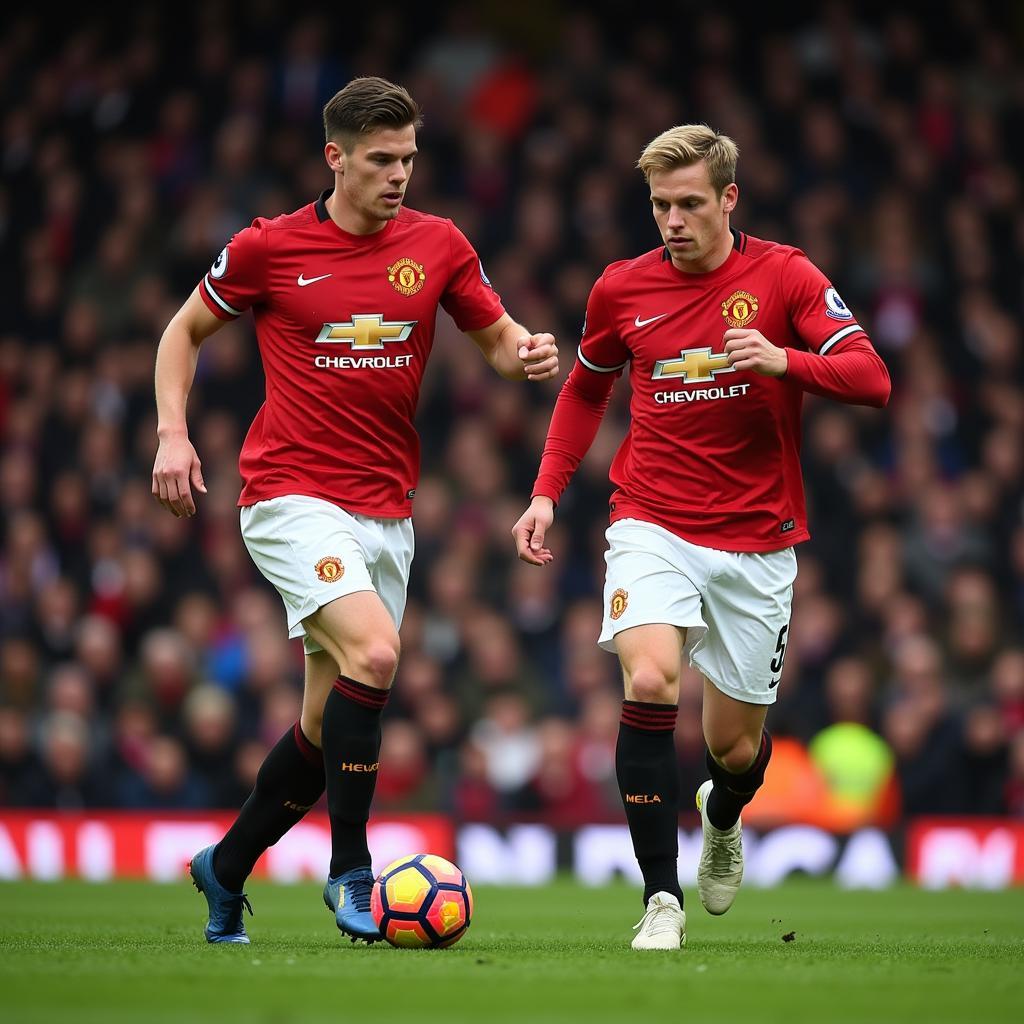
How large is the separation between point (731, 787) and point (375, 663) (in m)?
1.58

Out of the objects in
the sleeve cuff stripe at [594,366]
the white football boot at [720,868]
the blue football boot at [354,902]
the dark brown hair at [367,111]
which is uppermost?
the dark brown hair at [367,111]

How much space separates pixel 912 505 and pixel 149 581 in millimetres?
5393

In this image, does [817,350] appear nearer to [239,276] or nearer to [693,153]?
[693,153]

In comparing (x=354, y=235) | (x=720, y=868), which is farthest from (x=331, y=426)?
(x=720, y=868)

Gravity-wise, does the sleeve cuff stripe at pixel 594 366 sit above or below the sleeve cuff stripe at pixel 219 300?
below

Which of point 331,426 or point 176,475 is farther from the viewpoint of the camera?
point 331,426

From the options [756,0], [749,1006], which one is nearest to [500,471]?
[756,0]

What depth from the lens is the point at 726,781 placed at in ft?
21.4

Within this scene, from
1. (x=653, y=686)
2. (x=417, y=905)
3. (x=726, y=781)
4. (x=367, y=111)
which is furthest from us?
(x=726, y=781)

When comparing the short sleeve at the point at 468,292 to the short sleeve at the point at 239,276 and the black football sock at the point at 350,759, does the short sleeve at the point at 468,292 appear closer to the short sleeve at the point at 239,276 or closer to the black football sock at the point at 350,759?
the short sleeve at the point at 239,276

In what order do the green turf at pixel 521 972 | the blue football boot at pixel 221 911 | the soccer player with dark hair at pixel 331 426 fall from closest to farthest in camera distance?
the green turf at pixel 521 972 → the soccer player with dark hair at pixel 331 426 → the blue football boot at pixel 221 911

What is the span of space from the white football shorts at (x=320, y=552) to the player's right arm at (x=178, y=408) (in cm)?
25

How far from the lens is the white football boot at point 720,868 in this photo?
6.63 meters

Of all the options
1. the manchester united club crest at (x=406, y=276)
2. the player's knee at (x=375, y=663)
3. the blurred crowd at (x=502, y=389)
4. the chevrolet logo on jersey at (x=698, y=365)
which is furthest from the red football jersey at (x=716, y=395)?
the blurred crowd at (x=502, y=389)
